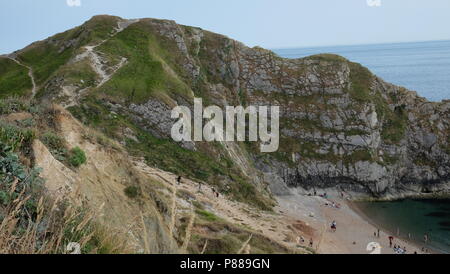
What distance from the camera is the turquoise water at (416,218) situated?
57469 mm

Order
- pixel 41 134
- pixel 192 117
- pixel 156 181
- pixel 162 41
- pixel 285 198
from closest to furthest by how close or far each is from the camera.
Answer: pixel 41 134 < pixel 156 181 < pixel 192 117 < pixel 285 198 < pixel 162 41

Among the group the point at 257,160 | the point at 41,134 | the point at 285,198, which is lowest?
the point at 285,198

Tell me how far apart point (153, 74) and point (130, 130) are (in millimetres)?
18991

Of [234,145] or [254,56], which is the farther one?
[254,56]

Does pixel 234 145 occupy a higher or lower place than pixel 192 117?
lower

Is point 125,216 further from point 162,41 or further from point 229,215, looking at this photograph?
point 162,41

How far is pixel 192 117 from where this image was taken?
64.6 meters

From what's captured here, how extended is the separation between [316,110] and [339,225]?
37442 mm

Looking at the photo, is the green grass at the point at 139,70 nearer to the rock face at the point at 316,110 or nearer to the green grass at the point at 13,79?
the rock face at the point at 316,110

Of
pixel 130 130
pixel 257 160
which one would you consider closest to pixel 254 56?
pixel 257 160

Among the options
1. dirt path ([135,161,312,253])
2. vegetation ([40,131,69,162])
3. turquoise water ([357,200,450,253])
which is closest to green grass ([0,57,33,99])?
dirt path ([135,161,312,253])

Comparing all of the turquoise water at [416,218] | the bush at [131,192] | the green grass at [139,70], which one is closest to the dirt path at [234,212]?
the bush at [131,192]

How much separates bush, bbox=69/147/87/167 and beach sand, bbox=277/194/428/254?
33.7m

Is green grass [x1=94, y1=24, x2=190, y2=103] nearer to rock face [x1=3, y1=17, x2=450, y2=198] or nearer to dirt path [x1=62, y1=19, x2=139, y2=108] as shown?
rock face [x1=3, y1=17, x2=450, y2=198]
